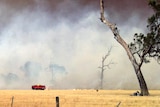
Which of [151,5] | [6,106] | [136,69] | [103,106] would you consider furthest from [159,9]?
[6,106]

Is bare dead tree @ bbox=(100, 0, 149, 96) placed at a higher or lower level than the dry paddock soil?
higher

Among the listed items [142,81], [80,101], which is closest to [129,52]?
[142,81]

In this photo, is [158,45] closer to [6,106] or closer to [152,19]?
[152,19]

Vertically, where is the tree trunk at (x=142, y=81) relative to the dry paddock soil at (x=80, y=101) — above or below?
above

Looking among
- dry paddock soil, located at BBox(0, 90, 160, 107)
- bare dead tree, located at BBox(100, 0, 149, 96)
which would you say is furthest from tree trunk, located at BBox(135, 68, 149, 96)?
dry paddock soil, located at BBox(0, 90, 160, 107)

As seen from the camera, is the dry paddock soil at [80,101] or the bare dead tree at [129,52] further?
the bare dead tree at [129,52]

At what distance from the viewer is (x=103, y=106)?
40719mm

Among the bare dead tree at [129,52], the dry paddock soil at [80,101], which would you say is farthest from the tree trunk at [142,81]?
the dry paddock soil at [80,101]

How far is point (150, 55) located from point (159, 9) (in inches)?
305

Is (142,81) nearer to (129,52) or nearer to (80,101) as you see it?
(129,52)

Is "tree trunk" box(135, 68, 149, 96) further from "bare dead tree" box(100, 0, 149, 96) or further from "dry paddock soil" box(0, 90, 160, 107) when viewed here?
"dry paddock soil" box(0, 90, 160, 107)

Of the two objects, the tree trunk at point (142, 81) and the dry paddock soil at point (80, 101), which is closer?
the dry paddock soil at point (80, 101)

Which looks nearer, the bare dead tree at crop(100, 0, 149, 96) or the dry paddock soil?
the dry paddock soil

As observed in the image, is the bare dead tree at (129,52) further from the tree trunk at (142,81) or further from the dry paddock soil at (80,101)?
the dry paddock soil at (80,101)
